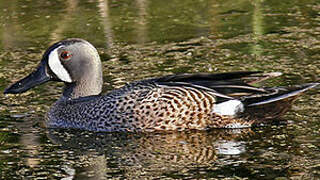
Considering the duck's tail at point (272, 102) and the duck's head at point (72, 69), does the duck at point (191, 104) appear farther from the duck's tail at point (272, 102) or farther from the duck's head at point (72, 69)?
the duck's head at point (72, 69)

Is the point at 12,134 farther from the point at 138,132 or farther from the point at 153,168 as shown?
the point at 153,168

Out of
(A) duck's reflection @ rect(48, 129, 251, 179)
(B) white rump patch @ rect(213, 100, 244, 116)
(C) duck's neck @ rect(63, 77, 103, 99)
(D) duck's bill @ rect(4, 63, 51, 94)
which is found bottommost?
(A) duck's reflection @ rect(48, 129, 251, 179)

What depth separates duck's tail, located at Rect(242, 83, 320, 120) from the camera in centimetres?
746

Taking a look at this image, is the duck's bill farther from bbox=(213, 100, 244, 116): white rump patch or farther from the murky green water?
bbox=(213, 100, 244, 116): white rump patch

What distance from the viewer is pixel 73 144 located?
7352 mm

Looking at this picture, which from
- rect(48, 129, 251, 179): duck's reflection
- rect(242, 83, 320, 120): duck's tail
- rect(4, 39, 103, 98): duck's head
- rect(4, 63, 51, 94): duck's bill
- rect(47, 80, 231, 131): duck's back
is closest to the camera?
rect(48, 129, 251, 179): duck's reflection

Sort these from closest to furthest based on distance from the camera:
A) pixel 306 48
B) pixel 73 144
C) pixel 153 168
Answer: pixel 153 168 → pixel 73 144 → pixel 306 48

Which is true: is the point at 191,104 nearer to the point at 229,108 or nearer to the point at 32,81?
the point at 229,108

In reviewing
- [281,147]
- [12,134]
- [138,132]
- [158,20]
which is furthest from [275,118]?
[158,20]

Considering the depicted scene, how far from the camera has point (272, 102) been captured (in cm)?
753

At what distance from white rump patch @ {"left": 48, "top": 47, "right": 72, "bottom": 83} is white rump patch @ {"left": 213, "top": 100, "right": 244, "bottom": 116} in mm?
1657

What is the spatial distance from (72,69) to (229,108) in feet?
5.63

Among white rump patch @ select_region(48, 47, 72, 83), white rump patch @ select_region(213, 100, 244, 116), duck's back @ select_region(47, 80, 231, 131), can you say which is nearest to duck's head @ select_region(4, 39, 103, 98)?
white rump patch @ select_region(48, 47, 72, 83)

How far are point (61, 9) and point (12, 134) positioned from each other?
5.93 meters
